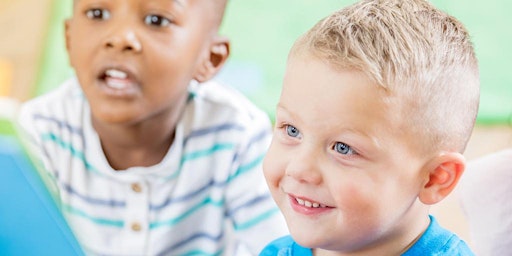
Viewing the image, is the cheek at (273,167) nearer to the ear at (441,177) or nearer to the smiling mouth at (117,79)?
the ear at (441,177)

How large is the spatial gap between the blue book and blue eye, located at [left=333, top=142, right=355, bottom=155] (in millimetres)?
352

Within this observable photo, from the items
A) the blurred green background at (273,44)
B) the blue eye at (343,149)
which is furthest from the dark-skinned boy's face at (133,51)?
the blurred green background at (273,44)

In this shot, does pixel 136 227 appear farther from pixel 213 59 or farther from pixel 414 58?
pixel 414 58

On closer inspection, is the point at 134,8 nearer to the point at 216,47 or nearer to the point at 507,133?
the point at 216,47

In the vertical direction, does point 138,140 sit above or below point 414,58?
below

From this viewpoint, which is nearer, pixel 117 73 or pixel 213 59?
pixel 117 73

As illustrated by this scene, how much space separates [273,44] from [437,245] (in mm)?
1206

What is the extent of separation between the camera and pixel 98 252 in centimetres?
129

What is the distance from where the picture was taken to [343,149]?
0.86m

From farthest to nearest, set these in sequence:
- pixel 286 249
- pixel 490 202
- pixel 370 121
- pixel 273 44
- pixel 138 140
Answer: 1. pixel 273 44
2. pixel 138 140
3. pixel 490 202
4. pixel 286 249
5. pixel 370 121

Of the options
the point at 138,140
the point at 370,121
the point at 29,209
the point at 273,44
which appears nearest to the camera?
the point at 29,209

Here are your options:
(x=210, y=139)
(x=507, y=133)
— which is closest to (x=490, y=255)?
(x=210, y=139)

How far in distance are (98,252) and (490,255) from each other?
0.54 metres

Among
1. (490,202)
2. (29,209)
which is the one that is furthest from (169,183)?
(29,209)
